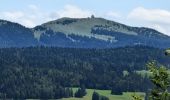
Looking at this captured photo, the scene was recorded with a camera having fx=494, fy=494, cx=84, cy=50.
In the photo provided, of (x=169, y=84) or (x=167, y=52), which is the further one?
(x=169, y=84)

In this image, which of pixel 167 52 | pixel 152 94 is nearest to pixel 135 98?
pixel 152 94

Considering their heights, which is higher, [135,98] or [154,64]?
[154,64]

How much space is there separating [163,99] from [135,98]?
1434 millimetres

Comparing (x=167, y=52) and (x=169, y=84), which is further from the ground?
(x=167, y=52)

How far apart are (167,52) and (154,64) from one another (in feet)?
13.2

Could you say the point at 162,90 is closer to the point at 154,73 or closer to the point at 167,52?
the point at 154,73

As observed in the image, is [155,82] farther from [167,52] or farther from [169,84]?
[167,52]

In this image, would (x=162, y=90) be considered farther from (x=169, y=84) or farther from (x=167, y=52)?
(x=167, y=52)

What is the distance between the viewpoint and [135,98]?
83.5ft

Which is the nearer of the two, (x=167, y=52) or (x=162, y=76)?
(x=167, y=52)

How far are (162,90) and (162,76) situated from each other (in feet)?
2.47

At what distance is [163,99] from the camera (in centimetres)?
2508

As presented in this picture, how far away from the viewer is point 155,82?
24969 mm

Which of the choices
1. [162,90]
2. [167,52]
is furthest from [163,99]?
[167,52]
